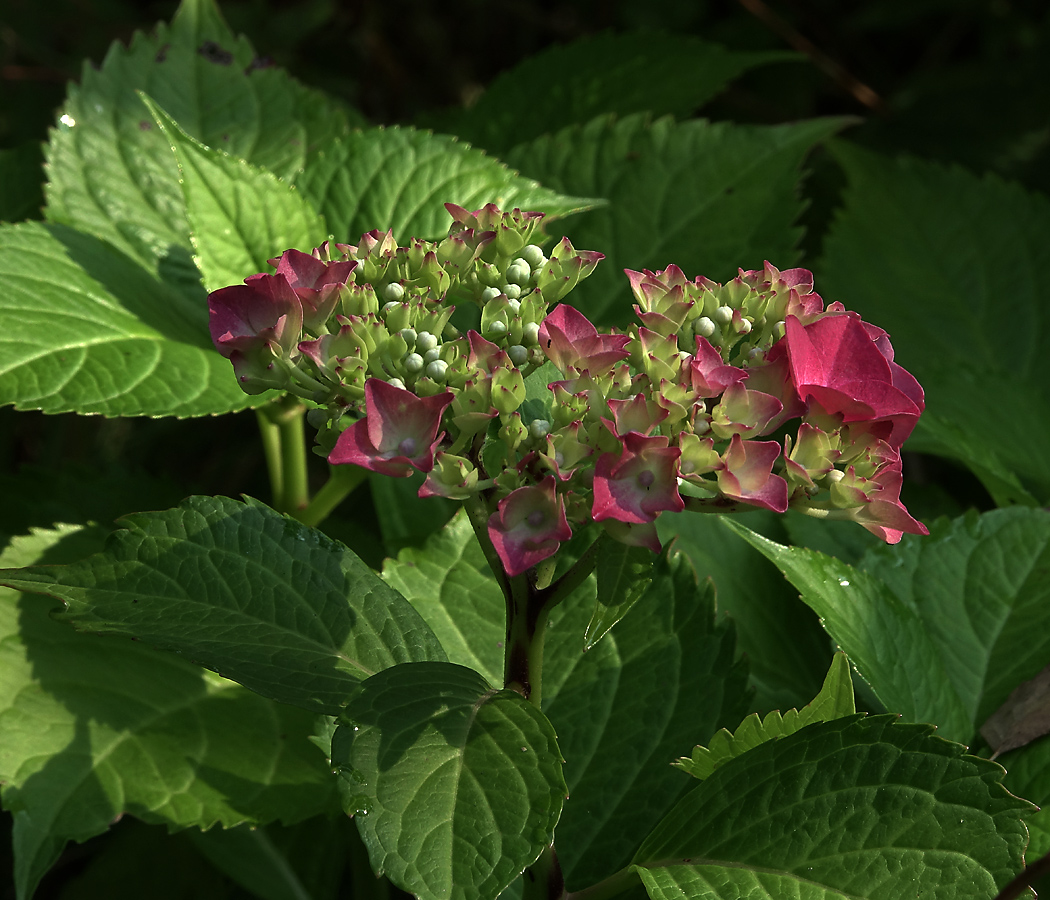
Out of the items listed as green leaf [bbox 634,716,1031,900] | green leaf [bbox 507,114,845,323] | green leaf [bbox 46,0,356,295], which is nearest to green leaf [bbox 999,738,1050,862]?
green leaf [bbox 634,716,1031,900]

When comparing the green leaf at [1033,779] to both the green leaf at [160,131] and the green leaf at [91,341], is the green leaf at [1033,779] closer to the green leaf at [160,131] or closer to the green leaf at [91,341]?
the green leaf at [91,341]

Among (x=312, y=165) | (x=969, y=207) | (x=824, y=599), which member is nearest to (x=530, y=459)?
(x=824, y=599)

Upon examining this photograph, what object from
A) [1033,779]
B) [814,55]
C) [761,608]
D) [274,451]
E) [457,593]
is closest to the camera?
[1033,779]

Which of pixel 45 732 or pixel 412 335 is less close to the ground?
pixel 412 335

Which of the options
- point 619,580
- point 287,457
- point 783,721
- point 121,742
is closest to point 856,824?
point 783,721

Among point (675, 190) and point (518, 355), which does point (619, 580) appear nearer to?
point (518, 355)

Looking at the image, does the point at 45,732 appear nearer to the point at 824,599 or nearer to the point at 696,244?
the point at 824,599
